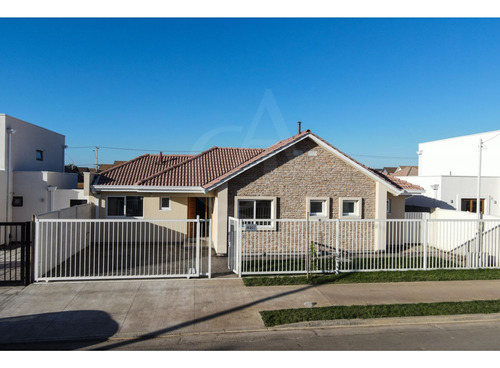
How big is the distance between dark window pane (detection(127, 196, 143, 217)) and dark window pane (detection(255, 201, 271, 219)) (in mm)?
5571

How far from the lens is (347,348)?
641 cm

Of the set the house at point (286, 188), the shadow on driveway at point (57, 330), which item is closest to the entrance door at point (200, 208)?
the house at point (286, 188)

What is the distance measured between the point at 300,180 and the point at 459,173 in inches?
707

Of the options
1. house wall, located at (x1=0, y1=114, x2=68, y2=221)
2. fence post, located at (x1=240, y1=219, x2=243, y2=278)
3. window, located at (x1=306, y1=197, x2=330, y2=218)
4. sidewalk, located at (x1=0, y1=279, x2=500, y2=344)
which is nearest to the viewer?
sidewalk, located at (x1=0, y1=279, x2=500, y2=344)

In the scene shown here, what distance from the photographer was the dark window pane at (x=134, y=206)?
16297mm

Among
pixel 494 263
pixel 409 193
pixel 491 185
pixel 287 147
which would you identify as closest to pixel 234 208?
pixel 287 147

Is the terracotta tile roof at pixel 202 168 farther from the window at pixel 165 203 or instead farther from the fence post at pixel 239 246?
the fence post at pixel 239 246

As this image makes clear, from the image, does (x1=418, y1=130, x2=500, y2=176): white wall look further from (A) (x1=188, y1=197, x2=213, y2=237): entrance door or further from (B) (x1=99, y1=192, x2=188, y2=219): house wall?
(B) (x1=99, y1=192, x2=188, y2=219): house wall

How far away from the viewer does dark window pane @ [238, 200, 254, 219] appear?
46.0ft

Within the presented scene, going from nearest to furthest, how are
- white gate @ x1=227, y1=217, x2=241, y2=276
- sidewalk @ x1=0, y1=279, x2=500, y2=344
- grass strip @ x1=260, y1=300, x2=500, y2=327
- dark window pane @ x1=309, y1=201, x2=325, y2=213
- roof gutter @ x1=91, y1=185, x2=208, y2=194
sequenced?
sidewalk @ x1=0, y1=279, x2=500, y2=344
grass strip @ x1=260, y1=300, x2=500, y2=327
white gate @ x1=227, y1=217, x2=241, y2=276
dark window pane @ x1=309, y1=201, x2=325, y2=213
roof gutter @ x1=91, y1=185, x2=208, y2=194

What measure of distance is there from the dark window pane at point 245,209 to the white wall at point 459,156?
17813 millimetres

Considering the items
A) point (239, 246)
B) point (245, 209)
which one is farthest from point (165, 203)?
point (239, 246)

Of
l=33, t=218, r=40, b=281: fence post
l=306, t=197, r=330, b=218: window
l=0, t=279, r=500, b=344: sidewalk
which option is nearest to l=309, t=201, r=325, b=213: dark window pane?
l=306, t=197, r=330, b=218: window

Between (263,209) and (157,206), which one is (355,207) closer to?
(263,209)
